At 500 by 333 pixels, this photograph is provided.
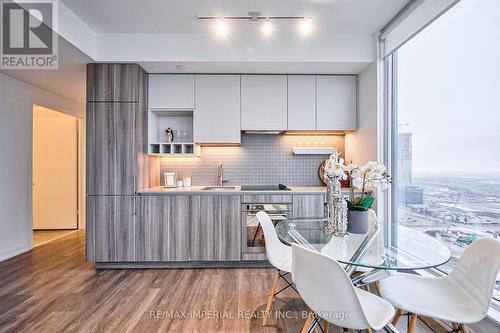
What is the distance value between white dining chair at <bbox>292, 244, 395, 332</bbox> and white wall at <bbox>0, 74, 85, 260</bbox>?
167 inches

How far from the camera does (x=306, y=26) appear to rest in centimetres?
284

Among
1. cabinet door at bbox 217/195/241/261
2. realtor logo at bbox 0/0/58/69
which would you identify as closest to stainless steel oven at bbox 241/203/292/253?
cabinet door at bbox 217/195/241/261

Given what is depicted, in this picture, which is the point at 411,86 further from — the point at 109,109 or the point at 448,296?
the point at 109,109

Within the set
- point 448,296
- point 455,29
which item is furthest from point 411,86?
point 448,296

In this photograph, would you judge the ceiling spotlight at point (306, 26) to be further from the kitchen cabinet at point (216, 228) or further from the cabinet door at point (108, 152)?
the cabinet door at point (108, 152)

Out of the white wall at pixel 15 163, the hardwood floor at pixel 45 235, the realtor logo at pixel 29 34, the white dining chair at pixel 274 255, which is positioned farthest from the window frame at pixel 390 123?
the hardwood floor at pixel 45 235

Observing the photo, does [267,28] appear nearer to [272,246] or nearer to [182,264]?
[272,246]

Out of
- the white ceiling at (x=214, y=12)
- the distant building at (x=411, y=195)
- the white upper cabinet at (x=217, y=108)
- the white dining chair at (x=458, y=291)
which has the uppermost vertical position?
the white ceiling at (x=214, y=12)

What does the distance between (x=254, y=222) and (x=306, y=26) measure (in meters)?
2.36

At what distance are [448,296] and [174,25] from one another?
11.1ft

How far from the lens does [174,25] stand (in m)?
2.85

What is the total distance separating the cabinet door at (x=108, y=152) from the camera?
307 centimetres

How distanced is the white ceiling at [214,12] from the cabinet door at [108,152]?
3.05 feet

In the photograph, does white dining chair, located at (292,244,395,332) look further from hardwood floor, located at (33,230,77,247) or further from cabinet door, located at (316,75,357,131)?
hardwood floor, located at (33,230,77,247)
